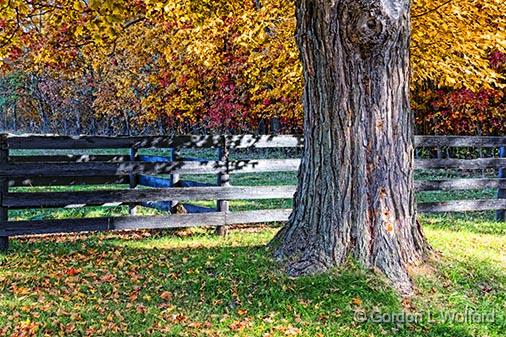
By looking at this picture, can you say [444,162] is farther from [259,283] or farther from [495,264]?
[259,283]

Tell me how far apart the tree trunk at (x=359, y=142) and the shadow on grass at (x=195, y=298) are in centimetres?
33

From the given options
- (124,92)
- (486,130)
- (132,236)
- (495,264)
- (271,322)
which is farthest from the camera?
(124,92)

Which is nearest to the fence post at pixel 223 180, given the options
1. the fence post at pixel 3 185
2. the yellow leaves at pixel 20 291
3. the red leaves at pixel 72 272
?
the red leaves at pixel 72 272

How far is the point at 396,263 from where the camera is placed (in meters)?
5.48

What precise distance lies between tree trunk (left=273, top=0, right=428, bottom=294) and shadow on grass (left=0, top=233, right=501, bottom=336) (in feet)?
1.08

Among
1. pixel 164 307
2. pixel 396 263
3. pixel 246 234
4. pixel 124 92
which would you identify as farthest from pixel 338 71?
pixel 124 92

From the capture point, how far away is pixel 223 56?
1975 centimetres

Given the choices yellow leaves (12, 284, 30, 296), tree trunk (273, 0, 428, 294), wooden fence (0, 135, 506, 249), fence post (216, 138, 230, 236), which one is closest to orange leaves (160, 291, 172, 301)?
tree trunk (273, 0, 428, 294)

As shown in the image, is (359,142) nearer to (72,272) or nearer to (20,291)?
(72,272)

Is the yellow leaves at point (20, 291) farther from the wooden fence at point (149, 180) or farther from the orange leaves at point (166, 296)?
the wooden fence at point (149, 180)

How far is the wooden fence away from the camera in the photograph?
283 inches

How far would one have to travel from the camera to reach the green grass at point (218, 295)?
4543 millimetres

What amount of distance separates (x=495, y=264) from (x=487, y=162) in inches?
146

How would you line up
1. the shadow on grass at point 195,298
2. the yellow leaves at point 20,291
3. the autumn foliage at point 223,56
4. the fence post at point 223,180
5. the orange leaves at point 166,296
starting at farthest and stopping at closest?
1. the autumn foliage at point 223,56
2. the fence post at point 223,180
3. the yellow leaves at point 20,291
4. the orange leaves at point 166,296
5. the shadow on grass at point 195,298
